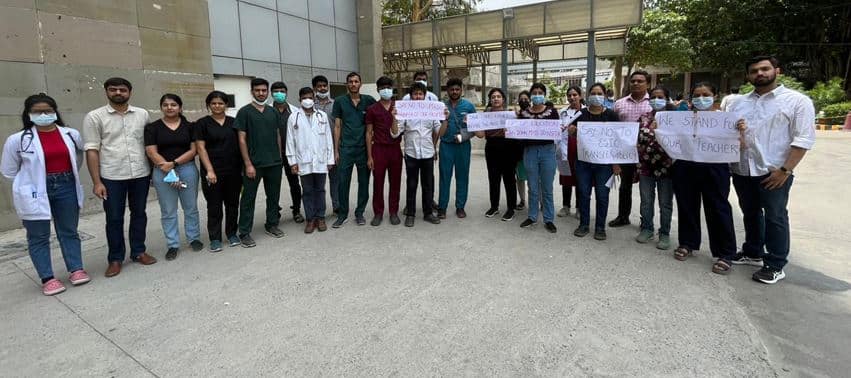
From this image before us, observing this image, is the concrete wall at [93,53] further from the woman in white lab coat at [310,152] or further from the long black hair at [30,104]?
the woman in white lab coat at [310,152]

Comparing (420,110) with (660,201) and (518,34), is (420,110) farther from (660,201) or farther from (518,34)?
(518,34)

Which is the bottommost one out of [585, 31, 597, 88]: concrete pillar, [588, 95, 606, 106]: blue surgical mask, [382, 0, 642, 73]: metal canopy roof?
[588, 95, 606, 106]: blue surgical mask

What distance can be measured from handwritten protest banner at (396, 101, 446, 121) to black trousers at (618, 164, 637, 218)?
223 centimetres

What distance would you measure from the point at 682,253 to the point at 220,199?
4.77 m

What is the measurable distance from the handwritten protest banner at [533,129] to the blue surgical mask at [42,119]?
175 inches

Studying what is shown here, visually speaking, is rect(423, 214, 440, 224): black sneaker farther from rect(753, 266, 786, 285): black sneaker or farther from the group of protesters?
rect(753, 266, 786, 285): black sneaker

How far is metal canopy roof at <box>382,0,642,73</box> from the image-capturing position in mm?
15219

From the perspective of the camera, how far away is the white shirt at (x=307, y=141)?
17.4 ft

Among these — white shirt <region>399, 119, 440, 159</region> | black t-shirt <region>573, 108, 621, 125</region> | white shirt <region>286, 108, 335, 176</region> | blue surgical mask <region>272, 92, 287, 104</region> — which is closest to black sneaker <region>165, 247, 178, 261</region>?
white shirt <region>286, 108, 335, 176</region>

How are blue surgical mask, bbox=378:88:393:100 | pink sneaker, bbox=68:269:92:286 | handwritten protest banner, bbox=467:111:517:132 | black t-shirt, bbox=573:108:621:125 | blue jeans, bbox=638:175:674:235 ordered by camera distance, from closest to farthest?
1. pink sneaker, bbox=68:269:92:286
2. blue jeans, bbox=638:175:674:235
3. black t-shirt, bbox=573:108:621:125
4. blue surgical mask, bbox=378:88:393:100
5. handwritten protest banner, bbox=467:111:517:132

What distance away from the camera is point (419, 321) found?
320cm

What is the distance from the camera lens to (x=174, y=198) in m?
4.68

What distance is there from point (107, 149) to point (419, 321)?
133 inches

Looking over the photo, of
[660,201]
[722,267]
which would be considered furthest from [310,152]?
[722,267]
